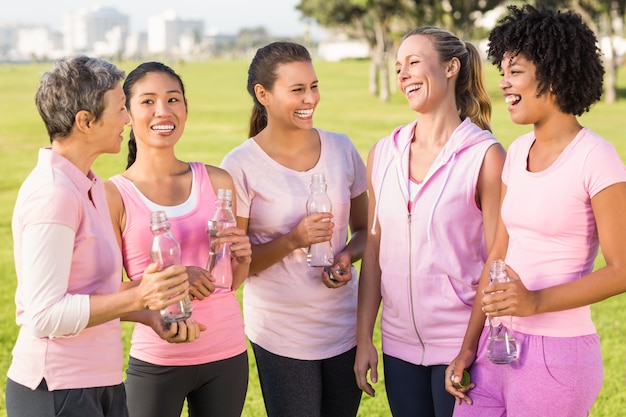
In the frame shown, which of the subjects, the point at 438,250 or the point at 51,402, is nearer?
the point at 51,402

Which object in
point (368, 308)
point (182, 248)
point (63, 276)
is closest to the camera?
point (63, 276)

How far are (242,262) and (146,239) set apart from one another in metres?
0.45

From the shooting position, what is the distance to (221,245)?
13.4 feet

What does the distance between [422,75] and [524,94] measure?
681 mm

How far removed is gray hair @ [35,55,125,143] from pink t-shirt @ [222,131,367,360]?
121cm

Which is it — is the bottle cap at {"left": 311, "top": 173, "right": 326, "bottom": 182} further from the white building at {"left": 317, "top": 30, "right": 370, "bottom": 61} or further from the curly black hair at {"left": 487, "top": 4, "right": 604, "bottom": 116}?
the white building at {"left": 317, "top": 30, "right": 370, "bottom": 61}

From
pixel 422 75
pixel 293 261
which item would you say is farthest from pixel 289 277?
pixel 422 75

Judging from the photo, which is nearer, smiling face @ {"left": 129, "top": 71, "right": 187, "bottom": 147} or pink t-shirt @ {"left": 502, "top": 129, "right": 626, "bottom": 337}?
pink t-shirt @ {"left": 502, "top": 129, "right": 626, "bottom": 337}

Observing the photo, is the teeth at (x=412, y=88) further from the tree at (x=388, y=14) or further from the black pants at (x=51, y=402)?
the tree at (x=388, y=14)

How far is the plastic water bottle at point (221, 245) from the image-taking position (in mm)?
4078

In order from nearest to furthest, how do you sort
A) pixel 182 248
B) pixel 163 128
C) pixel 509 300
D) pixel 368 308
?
1. pixel 509 300
2. pixel 182 248
3. pixel 163 128
4. pixel 368 308

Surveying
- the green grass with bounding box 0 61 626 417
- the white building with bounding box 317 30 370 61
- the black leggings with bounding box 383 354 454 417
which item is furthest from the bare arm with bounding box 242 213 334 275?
the white building with bounding box 317 30 370 61

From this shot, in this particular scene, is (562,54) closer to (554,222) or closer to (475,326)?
(554,222)

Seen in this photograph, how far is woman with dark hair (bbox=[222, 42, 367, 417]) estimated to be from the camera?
4.49 meters
